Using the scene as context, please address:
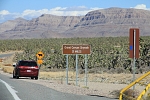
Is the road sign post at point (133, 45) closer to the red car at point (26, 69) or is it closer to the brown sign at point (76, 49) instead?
the brown sign at point (76, 49)

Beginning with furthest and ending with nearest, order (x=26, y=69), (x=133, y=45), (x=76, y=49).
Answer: (x=26, y=69)
(x=76, y=49)
(x=133, y=45)

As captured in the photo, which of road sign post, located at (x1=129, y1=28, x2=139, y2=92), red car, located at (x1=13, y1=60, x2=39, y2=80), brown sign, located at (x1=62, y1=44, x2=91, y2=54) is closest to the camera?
road sign post, located at (x1=129, y1=28, x2=139, y2=92)

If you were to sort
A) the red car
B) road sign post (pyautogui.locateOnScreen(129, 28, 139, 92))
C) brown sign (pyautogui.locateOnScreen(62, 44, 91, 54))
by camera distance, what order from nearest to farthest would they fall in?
road sign post (pyautogui.locateOnScreen(129, 28, 139, 92)) < brown sign (pyautogui.locateOnScreen(62, 44, 91, 54)) < the red car

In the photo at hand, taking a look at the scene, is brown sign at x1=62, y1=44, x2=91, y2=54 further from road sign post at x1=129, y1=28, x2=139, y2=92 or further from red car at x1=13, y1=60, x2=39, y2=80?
road sign post at x1=129, y1=28, x2=139, y2=92

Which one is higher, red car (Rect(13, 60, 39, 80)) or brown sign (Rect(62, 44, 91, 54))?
brown sign (Rect(62, 44, 91, 54))

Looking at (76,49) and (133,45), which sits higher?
(133,45)

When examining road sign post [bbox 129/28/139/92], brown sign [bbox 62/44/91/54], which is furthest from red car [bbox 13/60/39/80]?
road sign post [bbox 129/28/139/92]

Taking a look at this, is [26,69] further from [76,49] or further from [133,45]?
[133,45]

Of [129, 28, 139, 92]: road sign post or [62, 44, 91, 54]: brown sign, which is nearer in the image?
[129, 28, 139, 92]: road sign post

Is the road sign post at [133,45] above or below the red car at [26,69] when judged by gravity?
above

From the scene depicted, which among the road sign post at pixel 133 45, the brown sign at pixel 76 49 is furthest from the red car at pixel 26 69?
the road sign post at pixel 133 45

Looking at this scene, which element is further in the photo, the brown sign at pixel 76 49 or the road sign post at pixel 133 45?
the brown sign at pixel 76 49

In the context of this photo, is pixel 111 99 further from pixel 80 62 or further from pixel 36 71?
pixel 80 62

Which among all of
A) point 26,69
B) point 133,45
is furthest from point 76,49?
point 133,45
